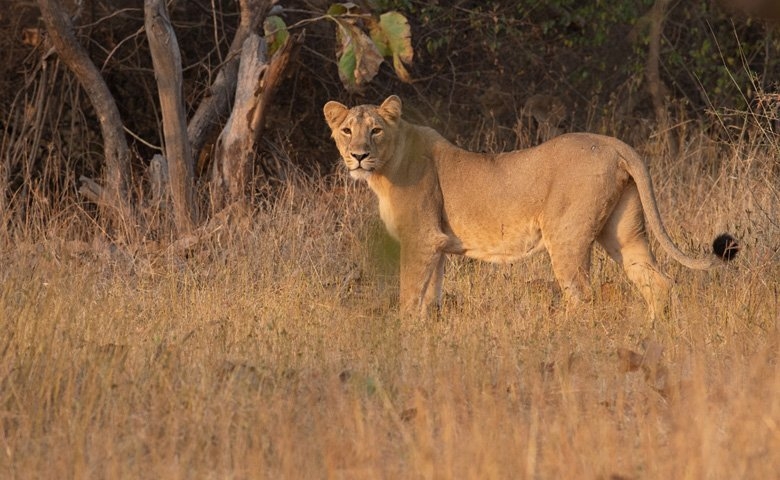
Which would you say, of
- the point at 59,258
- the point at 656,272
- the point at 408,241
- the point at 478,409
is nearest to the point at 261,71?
the point at 59,258

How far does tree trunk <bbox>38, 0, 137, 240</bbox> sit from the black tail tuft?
379cm

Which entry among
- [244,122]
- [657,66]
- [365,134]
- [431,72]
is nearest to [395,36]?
[365,134]

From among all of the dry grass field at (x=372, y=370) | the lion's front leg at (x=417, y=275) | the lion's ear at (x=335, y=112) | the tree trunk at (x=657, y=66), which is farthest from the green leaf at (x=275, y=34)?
the tree trunk at (x=657, y=66)

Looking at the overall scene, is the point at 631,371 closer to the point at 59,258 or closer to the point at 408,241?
the point at 408,241

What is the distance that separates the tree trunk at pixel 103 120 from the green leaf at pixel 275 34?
1.37 metres

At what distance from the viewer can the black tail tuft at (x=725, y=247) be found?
5.40 metres

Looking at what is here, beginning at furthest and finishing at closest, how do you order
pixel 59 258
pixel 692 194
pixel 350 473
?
pixel 692 194 → pixel 59 258 → pixel 350 473

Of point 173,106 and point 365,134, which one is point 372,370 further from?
point 173,106

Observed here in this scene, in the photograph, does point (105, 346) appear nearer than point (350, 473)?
No

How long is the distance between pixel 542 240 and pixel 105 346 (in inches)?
94.8

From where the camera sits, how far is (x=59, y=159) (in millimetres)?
9758

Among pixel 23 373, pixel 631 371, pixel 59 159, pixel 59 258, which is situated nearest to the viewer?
pixel 23 373

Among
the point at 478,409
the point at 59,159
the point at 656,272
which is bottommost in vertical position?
the point at 59,159

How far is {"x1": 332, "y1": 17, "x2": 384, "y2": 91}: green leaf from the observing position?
6902mm
